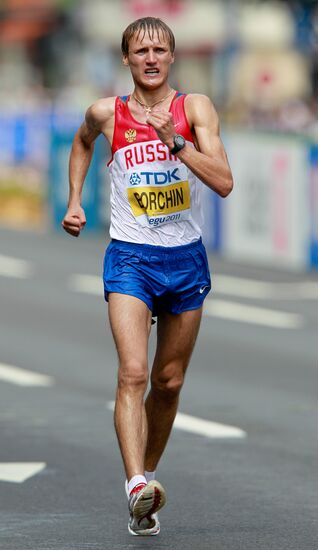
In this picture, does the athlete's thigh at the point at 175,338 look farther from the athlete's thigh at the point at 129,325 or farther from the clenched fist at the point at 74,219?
the clenched fist at the point at 74,219

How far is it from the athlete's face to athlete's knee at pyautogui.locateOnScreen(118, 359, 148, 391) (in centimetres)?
112

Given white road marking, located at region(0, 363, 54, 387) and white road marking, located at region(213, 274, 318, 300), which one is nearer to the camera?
white road marking, located at region(0, 363, 54, 387)

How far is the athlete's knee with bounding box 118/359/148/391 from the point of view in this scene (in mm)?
7641

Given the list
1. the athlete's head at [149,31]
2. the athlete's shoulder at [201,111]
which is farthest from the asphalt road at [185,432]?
the athlete's head at [149,31]

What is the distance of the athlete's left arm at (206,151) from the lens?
7500 millimetres

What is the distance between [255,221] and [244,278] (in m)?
1.75

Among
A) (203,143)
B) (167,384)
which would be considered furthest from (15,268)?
(203,143)

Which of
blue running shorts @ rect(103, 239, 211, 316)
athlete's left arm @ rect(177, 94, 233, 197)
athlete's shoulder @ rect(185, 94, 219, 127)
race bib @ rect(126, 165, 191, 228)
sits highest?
athlete's shoulder @ rect(185, 94, 219, 127)

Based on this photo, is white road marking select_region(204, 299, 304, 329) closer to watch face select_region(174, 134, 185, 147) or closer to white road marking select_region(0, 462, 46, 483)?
white road marking select_region(0, 462, 46, 483)

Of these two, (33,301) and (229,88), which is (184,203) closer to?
(33,301)

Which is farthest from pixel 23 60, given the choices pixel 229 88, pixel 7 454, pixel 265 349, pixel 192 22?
pixel 7 454

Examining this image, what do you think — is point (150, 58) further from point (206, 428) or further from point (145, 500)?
point (206, 428)

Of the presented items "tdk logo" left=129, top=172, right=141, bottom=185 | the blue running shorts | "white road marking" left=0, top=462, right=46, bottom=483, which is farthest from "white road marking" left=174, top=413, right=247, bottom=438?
"tdk logo" left=129, top=172, right=141, bottom=185

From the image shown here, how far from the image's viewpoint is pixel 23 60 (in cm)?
7169
